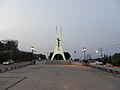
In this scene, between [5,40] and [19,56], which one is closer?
[19,56]

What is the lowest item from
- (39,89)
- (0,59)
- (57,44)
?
(39,89)

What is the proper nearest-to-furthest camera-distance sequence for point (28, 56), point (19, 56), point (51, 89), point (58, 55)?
point (51, 89), point (19, 56), point (58, 55), point (28, 56)

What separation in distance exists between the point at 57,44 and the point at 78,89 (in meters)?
109

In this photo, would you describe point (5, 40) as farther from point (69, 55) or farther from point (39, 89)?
point (39, 89)

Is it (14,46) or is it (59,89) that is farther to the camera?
(14,46)

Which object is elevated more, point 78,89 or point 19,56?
point 19,56

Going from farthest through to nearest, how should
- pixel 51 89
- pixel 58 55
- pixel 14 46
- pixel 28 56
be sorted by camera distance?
pixel 14 46
pixel 28 56
pixel 58 55
pixel 51 89

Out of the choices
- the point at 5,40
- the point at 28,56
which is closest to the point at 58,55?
the point at 28,56

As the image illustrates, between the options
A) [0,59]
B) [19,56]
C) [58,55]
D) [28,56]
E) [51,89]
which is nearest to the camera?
[51,89]

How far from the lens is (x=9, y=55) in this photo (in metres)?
97.6

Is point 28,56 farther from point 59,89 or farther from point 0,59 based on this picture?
point 59,89

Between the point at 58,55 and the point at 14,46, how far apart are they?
36563mm

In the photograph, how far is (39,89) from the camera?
50.3ft

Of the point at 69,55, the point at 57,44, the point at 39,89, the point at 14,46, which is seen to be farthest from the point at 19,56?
the point at 39,89
